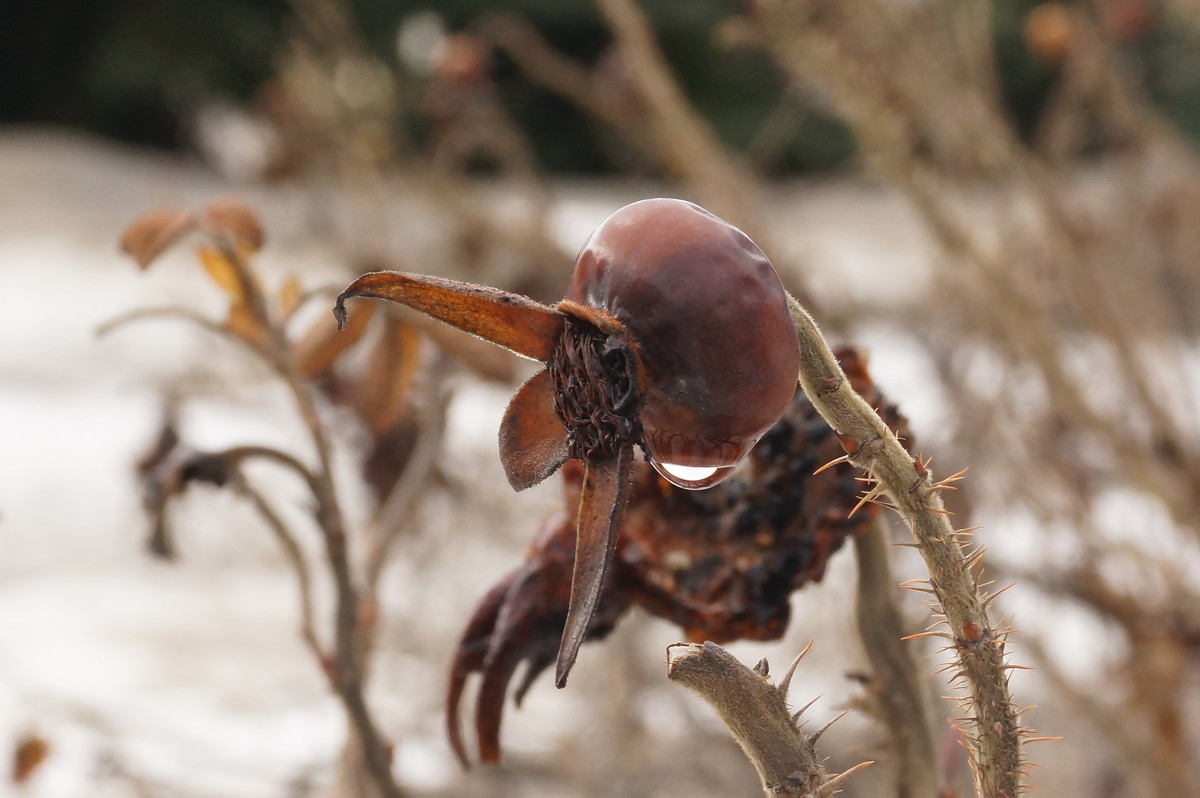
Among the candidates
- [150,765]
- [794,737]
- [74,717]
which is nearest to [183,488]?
[794,737]

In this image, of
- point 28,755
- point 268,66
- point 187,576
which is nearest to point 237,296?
point 28,755

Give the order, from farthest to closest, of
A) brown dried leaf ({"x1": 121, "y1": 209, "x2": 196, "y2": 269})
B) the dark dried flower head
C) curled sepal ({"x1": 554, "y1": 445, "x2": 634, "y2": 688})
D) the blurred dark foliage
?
the blurred dark foliage < brown dried leaf ({"x1": 121, "y1": 209, "x2": 196, "y2": 269}) < the dark dried flower head < curled sepal ({"x1": 554, "y1": 445, "x2": 634, "y2": 688})

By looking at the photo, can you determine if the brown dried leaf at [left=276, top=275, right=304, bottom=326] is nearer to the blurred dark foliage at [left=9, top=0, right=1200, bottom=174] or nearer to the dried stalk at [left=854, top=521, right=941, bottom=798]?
the dried stalk at [left=854, top=521, right=941, bottom=798]

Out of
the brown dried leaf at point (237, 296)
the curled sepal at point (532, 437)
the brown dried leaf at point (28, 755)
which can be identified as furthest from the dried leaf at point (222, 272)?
the brown dried leaf at point (28, 755)

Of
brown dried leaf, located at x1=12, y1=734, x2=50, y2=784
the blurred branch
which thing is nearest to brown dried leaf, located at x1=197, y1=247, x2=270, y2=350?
the blurred branch

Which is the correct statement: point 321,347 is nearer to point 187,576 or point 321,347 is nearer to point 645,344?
point 645,344

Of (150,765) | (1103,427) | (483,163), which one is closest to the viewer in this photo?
(1103,427)

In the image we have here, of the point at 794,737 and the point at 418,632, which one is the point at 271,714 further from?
the point at 794,737
